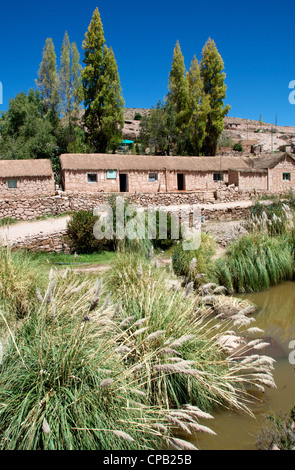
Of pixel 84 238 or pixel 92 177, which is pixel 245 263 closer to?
pixel 84 238

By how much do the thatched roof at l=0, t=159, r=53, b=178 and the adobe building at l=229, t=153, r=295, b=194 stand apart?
15448mm

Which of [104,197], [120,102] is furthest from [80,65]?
[104,197]

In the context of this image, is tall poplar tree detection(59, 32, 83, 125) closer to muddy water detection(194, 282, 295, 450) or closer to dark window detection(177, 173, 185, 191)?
dark window detection(177, 173, 185, 191)

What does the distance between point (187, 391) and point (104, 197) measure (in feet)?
64.4

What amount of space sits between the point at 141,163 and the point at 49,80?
16.0 meters

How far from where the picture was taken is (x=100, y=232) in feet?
44.9

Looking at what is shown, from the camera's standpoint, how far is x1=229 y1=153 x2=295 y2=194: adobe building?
97.6 ft

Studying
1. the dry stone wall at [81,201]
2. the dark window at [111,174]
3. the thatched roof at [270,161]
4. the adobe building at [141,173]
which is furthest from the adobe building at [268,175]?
Result: the dark window at [111,174]

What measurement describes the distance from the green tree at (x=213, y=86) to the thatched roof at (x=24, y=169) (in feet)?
57.0

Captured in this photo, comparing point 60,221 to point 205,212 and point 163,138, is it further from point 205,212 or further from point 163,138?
point 163,138

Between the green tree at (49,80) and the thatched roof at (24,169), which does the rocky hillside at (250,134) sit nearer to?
the green tree at (49,80)

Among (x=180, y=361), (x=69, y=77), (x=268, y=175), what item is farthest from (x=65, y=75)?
(x=180, y=361)

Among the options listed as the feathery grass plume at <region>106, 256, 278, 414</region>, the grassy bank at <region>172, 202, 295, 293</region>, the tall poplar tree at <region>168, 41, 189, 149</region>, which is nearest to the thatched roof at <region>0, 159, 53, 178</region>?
the tall poplar tree at <region>168, 41, 189, 149</region>

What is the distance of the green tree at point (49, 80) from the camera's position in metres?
35.7
